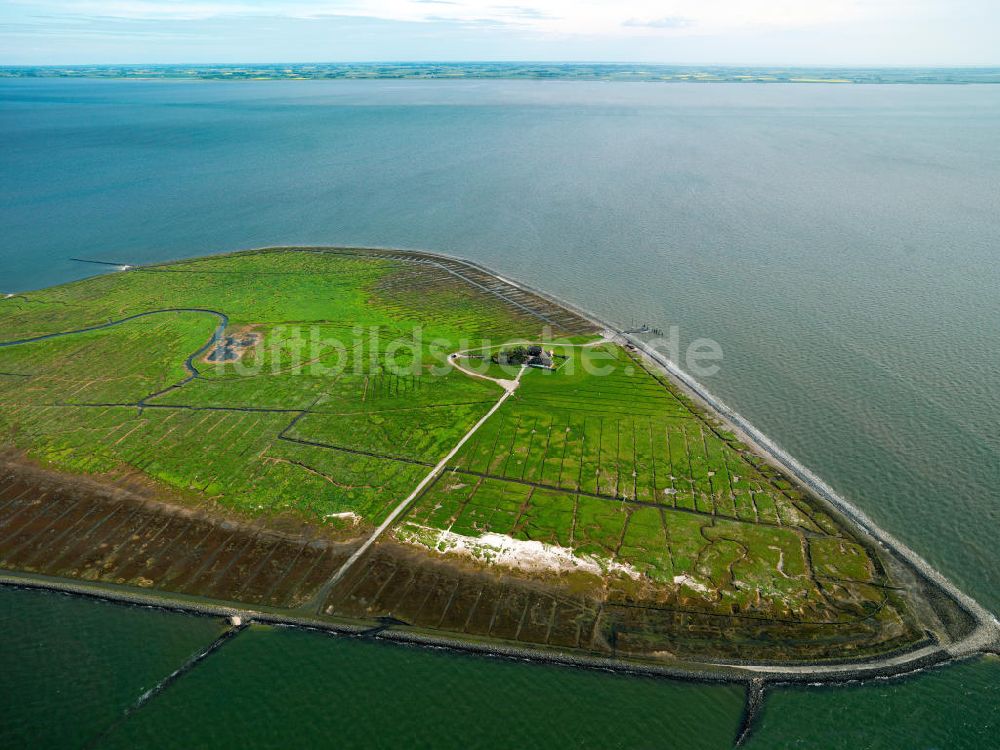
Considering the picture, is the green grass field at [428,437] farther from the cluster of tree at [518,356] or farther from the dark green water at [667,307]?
the dark green water at [667,307]

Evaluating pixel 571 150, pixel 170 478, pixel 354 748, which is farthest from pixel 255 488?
pixel 571 150

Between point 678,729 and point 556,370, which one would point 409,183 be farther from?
point 678,729

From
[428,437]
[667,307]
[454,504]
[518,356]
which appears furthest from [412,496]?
[667,307]

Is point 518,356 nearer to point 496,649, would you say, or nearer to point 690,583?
point 690,583

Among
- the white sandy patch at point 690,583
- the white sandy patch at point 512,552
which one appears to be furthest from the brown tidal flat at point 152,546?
the white sandy patch at point 690,583

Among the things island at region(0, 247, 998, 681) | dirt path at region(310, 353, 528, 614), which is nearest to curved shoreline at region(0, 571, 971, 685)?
island at region(0, 247, 998, 681)

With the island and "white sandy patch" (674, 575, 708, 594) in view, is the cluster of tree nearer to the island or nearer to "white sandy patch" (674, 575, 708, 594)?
the island
